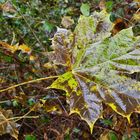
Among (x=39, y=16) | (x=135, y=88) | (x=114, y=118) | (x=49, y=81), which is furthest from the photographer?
(x=39, y=16)

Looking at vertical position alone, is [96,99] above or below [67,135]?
above

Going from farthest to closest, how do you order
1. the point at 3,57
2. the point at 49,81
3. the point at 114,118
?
1. the point at 3,57
2. the point at 49,81
3. the point at 114,118

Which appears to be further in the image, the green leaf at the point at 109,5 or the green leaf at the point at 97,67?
the green leaf at the point at 109,5

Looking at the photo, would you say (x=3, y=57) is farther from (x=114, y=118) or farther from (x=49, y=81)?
(x=114, y=118)

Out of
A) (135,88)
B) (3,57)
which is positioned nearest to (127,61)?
(135,88)

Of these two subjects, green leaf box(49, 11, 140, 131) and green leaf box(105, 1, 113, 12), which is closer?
green leaf box(49, 11, 140, 131)

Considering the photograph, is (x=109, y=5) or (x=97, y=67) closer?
(x=97, y=67)

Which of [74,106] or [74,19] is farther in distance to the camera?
[74,19]

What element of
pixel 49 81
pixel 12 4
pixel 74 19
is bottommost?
pixel 49 81
